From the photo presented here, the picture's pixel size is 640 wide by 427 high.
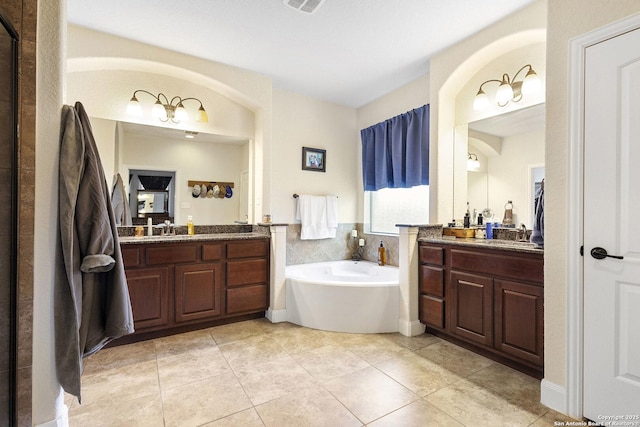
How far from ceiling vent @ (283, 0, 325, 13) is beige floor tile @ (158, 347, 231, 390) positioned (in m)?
2.63

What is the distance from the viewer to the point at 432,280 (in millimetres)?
2719

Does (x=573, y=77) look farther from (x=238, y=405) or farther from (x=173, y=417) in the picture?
(x=173, y=417)

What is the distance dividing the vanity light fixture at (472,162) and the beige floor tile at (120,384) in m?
3.14

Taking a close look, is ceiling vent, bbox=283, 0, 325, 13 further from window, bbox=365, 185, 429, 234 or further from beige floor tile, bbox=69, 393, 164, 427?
beige floor tile, bbox=69, 393, 164, 427

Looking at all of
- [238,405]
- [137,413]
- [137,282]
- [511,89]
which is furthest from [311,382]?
[511,89]

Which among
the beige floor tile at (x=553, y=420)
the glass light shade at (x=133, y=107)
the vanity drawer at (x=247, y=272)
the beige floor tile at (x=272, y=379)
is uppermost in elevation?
the glass light shade at (x=133, y=107)

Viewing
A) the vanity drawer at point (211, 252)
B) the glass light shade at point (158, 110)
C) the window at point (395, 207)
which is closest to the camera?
the vanity drawer at point (211, 252)

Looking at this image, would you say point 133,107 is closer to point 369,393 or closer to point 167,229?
point 167,229

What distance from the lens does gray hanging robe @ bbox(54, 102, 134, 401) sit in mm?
1390

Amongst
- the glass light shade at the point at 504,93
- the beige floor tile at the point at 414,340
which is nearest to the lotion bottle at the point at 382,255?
the beige floor tile at the point at 414,340

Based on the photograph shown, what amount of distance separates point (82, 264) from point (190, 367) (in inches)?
46.9

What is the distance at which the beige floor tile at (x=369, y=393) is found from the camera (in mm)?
1719

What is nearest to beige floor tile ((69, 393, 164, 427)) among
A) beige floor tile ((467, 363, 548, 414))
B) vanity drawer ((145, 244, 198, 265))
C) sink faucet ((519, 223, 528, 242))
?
vanity drawer ((145, 244, 198, 265))

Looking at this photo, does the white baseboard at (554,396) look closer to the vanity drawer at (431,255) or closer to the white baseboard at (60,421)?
the vanity drawer at (431,255)
